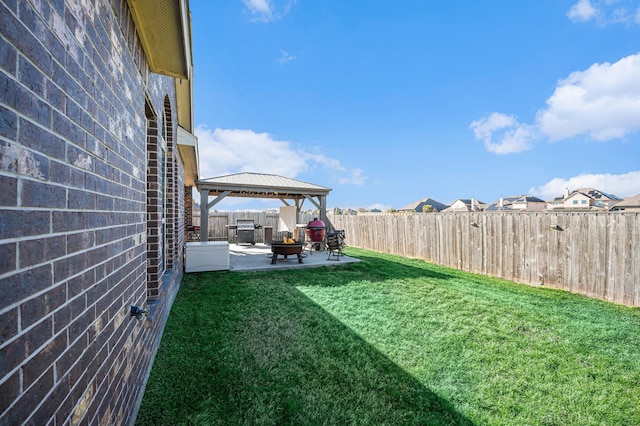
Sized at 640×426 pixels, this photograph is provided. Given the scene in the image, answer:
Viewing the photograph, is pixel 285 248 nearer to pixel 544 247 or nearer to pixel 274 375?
pixel 274 375

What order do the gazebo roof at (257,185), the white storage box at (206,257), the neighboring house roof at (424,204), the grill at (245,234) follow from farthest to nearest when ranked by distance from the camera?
1. the neighboring house roof at (424,204)
2. the grill at (245,234)
3. the gazebo roof at (257,185)
4. the white storage box at (206,257)

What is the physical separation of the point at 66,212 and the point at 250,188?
32.5 ft

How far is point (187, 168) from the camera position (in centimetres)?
930

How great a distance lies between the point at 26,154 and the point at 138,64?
1983mm

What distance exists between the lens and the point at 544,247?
23.4ft

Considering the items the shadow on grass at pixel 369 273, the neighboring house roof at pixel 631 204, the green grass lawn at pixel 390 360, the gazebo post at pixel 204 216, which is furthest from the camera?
the neighboring house roof at pixel 631 204

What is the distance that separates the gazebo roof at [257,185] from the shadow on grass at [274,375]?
5992 millimetres

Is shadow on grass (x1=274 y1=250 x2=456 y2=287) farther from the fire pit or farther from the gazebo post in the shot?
the gazebo post

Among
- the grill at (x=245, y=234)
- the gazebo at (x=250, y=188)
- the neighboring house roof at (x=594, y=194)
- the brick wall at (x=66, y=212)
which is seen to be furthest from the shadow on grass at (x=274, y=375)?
the neighboring house roof at (x=594, y=194)

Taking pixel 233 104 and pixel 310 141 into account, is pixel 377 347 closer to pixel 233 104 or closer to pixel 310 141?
pixel 233 104

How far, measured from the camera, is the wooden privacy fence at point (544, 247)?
588cm

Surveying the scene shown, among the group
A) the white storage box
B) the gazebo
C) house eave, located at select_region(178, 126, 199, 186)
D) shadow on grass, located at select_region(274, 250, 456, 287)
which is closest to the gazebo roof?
the gazebo

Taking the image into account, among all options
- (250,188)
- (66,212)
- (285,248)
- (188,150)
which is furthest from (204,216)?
(66,212)

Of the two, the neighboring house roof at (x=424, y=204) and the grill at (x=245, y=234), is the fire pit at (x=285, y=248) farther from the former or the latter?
the neighboring house roof at (x=424, y=204)
